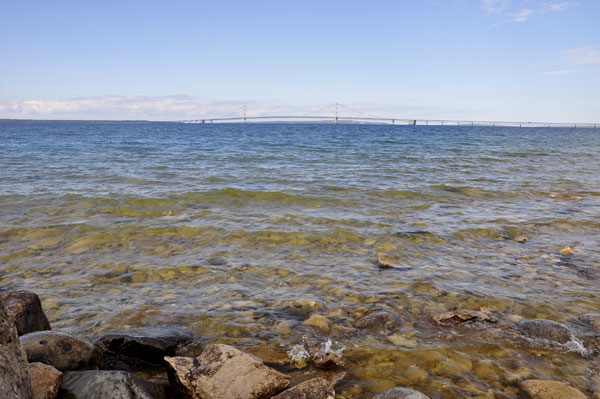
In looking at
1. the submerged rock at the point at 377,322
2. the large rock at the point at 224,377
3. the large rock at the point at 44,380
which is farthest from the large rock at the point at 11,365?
the submerged rock at the point at 377,322

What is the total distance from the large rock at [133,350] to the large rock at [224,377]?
0.56 meters

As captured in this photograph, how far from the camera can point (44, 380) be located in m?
2.74

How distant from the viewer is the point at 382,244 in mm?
7609

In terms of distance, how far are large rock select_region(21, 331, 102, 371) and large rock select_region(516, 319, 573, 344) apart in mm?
4159

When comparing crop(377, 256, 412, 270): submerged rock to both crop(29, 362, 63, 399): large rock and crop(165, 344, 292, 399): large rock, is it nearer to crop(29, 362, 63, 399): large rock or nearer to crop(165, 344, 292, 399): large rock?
crop(165, 344, 292, 399): large rock

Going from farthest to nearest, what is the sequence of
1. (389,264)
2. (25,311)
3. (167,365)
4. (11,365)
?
(389,264) < (25,311) < (167,365) < (11,365)

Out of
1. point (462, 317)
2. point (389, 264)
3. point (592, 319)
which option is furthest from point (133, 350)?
point (592, 319)

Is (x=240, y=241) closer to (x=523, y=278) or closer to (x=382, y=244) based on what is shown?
(x=382, y=244)

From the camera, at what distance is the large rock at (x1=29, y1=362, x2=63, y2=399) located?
2.67 m

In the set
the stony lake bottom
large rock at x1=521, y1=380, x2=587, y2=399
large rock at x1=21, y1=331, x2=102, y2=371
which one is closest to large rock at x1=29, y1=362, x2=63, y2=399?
large rock at x1=21, y1=331, x2=102, y2=371

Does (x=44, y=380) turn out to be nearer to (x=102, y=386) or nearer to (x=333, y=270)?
(x=102, y=386)

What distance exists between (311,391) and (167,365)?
46.6 inches

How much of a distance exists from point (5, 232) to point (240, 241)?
15.2 feet

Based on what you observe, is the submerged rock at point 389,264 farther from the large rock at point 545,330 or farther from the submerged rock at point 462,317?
the large rock at point 545,330
